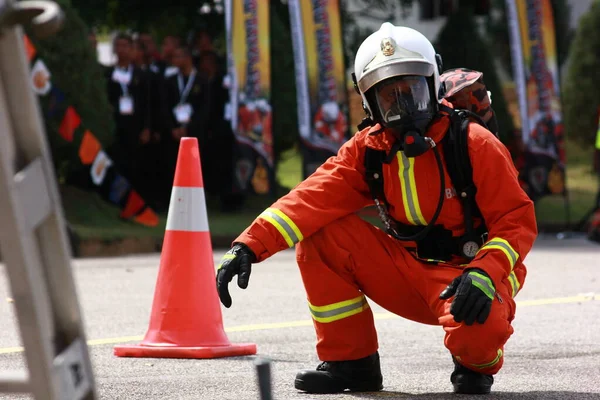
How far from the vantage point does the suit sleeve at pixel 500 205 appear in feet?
13.9

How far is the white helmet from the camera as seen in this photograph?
14.7 feet

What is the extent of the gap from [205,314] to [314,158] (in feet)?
29.0

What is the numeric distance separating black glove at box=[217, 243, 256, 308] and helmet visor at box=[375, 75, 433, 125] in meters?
0.68

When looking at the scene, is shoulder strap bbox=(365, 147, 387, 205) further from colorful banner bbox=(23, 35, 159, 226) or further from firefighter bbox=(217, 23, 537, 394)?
colorful banner bbox=(23, 35, 159, 226)

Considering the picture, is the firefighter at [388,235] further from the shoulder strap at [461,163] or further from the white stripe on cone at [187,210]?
the white stripe on cone at [187,210]

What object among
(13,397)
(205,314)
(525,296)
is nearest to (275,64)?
(525,296)

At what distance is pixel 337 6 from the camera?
14211mm

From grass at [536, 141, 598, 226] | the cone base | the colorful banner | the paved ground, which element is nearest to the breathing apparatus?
the paved ground

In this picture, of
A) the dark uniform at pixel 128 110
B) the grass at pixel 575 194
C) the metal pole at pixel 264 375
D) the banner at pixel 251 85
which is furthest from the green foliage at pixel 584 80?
the metal pole at pixel 264 375

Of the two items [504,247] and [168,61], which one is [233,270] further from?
[168,61]

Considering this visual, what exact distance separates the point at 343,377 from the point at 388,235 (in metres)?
0.55

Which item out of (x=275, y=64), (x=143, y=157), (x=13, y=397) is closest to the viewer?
(x=13, y=397)

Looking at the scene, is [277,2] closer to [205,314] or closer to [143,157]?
[143,157]

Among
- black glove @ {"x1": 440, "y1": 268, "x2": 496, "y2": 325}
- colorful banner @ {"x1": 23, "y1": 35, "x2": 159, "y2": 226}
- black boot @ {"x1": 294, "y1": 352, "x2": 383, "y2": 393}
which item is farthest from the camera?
colorful banner @ {"x1": 23, "y1": 35, "x2": 159, "y2": 226}
